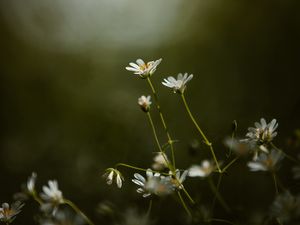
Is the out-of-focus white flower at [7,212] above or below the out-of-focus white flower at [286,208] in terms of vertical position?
above

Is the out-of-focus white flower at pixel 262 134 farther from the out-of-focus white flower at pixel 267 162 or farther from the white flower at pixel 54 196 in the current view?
the white flower at pixel 54 196

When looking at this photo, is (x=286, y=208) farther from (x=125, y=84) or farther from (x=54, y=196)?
(x=125, y=84)

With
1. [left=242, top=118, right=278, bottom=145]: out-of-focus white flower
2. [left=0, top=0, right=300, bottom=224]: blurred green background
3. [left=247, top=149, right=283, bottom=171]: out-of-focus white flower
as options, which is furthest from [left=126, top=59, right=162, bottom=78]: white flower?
[left=247, top=149, right=283, bottom=171]: out-of-focus white flower

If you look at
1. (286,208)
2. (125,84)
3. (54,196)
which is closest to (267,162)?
(286,208)

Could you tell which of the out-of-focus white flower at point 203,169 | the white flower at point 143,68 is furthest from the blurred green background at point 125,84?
the white flower at point 143,68

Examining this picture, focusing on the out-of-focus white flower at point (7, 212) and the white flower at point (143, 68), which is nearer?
the out-of-focus white flower at point (7, 212)

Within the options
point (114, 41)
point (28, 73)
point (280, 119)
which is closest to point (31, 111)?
point (28, 73)
